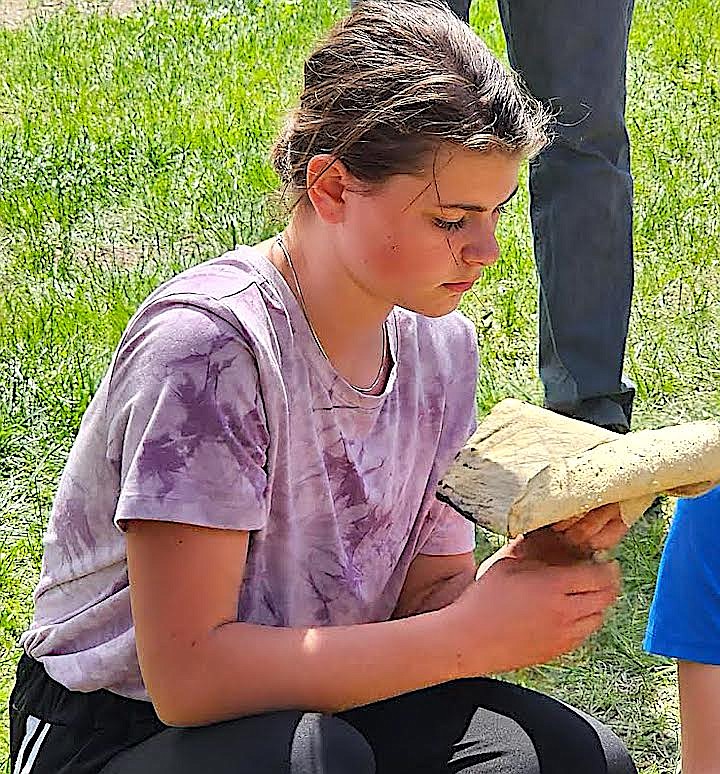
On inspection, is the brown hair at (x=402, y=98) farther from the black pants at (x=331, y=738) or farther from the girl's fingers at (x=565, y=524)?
the black pants at (x=331, y=738)

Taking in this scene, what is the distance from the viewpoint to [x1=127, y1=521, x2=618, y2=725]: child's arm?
1.37m

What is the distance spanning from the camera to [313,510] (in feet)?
5.09

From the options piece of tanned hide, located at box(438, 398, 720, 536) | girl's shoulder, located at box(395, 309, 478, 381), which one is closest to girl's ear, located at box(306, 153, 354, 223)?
girl's shoulder, located at box(395, 309, 478, 381)

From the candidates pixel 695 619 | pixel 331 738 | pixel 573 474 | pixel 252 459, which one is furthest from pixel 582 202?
pixel 331 738

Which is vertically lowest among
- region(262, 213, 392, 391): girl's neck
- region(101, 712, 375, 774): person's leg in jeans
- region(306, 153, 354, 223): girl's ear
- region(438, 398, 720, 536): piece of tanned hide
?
region(101, 712, 375, 774): person's leg in jeans

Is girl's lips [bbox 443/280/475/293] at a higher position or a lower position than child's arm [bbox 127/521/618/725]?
higher

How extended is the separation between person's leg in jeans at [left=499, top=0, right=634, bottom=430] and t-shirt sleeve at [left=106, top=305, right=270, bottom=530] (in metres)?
1.40

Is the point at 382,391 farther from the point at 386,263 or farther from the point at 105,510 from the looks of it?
the point at 105,510

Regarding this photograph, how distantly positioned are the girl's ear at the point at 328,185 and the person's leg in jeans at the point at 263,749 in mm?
565

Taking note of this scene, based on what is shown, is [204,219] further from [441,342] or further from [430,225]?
[430,225]

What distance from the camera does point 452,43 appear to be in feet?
4.92

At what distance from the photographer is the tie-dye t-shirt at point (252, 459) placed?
139 centimetres

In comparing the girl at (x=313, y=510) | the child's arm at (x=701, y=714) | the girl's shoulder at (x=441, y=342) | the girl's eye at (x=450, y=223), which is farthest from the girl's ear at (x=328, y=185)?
the child's arm at (x=701, y=714)

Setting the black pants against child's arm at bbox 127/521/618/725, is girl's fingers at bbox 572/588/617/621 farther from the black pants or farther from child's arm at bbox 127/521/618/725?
the black pants
